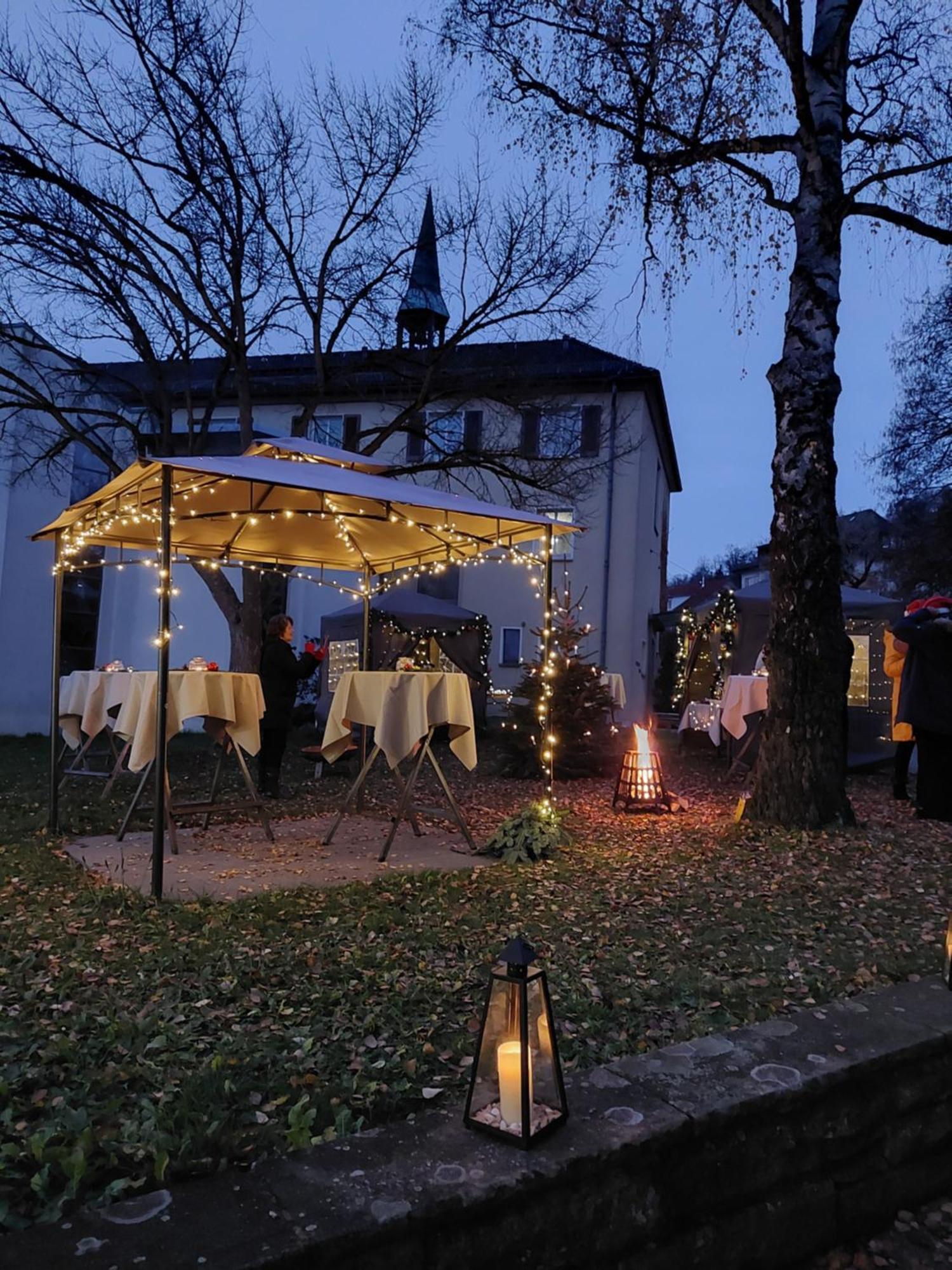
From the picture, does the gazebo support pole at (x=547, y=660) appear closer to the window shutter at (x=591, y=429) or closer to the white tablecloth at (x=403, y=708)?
the white tablecloth at (x=403, y=708)

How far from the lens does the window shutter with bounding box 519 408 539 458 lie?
13.8 meters

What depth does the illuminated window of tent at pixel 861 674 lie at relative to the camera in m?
11.6

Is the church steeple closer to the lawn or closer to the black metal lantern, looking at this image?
the lawn

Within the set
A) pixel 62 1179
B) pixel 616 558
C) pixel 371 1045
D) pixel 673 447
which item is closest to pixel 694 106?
pixel 371 1045

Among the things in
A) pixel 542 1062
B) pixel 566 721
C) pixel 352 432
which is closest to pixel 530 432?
pixel 352 432

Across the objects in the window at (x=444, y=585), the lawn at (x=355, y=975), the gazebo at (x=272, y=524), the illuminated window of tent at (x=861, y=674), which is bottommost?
the lawn at (x=355, y=975)

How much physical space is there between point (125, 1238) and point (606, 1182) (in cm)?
95

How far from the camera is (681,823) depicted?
716cm

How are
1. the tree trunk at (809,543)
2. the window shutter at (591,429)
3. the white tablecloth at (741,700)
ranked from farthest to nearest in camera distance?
the window shutter at (591,429), the white tablecloth at (741,700), the tree trunk at (809,543)

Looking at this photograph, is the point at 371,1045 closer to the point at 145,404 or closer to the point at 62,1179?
the point at 62,1179

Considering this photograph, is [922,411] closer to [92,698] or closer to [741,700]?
[741,700]

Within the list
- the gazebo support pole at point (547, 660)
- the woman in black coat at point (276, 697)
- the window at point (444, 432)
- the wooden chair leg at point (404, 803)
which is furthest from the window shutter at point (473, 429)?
the wooden chair leg at point (404, 803)

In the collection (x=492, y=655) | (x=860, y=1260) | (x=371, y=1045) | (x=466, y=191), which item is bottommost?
(x=860, y=1260)

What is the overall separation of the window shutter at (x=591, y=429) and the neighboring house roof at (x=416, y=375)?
488 millimetres
